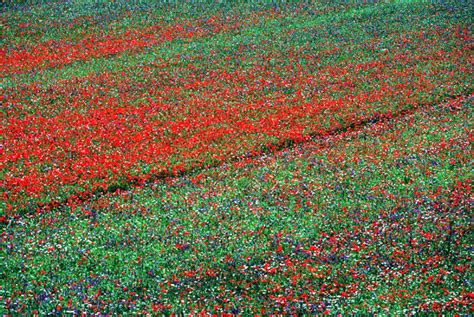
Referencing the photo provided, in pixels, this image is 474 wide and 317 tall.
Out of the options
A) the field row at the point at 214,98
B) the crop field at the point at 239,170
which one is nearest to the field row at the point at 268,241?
the crop field at the point at 239,170

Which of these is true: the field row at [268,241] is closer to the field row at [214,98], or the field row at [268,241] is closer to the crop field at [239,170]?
the crop field at [239,170]

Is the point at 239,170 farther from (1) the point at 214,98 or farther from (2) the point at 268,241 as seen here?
(1) the point at 214,98

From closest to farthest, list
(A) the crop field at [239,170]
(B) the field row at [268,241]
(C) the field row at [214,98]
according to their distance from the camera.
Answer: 1. (B) the field row at [268,241]
2. (A) the crop field at [239,170]
3. (C) the field row at [214,98]

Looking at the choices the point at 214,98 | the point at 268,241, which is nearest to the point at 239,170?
the point at 268,241

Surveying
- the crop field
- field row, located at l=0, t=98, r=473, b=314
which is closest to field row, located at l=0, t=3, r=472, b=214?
the crop field

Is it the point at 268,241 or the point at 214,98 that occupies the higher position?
the point at 268,241

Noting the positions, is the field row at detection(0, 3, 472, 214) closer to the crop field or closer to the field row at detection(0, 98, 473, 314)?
the crop field

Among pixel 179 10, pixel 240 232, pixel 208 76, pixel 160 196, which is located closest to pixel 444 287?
pixel 240 232

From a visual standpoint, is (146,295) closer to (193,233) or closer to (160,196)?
(193,233)
